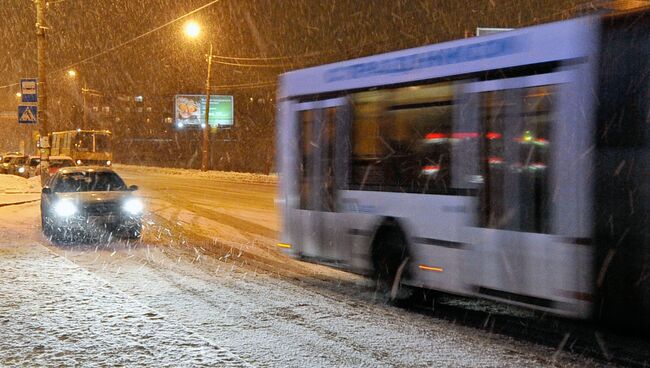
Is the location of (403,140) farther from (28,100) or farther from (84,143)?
(84,143)

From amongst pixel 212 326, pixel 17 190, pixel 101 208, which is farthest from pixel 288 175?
pixel 17 190

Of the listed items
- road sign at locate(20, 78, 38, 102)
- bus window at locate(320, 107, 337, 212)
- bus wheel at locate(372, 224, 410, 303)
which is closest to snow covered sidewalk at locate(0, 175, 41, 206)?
road sign at locate(20, 78, 38, 102)

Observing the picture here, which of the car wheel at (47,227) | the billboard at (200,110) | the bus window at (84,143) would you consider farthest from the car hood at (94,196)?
the billboard at (200,110)

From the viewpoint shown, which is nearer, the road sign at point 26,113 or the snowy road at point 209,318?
the snowy road at point 209,318

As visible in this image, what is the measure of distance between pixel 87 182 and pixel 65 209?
4.29 feet

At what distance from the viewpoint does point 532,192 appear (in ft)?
21.1

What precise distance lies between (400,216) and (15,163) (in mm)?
43103

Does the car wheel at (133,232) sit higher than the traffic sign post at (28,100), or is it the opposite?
the traffic sign post at (28,100)

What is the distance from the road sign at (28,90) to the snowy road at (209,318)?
11760 millimetres

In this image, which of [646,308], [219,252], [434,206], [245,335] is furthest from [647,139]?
[219,252]

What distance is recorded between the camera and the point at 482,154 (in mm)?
6961

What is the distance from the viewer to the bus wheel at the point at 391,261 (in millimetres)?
8008

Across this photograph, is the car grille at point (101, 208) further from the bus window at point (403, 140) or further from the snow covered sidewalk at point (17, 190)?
the snow covered sidewalk at point (17, 190)

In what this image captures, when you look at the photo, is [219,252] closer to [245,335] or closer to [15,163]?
[245,335]
